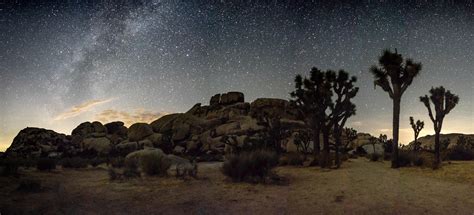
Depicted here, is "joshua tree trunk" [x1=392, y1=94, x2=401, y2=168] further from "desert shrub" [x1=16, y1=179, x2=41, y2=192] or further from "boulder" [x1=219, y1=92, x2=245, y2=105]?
"boulder" [x1=219, y1=92, x2=245, y2=105]

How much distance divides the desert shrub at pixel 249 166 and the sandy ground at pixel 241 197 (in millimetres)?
482

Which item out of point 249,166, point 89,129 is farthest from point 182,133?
point 249,166

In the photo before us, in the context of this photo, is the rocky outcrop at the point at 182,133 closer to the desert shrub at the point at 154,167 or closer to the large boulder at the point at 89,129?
the large boulder at the point at 89,129

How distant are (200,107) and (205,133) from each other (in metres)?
14.9

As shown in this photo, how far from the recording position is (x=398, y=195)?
8.97m

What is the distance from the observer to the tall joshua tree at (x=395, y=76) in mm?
17469

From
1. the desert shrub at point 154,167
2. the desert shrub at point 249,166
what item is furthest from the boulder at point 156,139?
the desert shrub at point 249,166

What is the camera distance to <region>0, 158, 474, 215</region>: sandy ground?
7.23 metres

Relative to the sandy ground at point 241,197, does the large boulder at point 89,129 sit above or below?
above

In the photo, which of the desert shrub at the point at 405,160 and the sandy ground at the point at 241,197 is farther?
the desert shrub at the point at 405,160

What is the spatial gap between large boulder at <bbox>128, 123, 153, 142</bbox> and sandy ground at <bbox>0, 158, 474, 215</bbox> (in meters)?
37.1

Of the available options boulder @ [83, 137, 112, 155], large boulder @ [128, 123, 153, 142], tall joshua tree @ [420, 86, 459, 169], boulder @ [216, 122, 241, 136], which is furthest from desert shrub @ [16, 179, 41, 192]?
large boulder @ [128, 123, 153, 142]

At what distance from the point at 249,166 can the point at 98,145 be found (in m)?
34.6

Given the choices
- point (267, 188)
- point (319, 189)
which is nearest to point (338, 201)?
point (319, 189)
